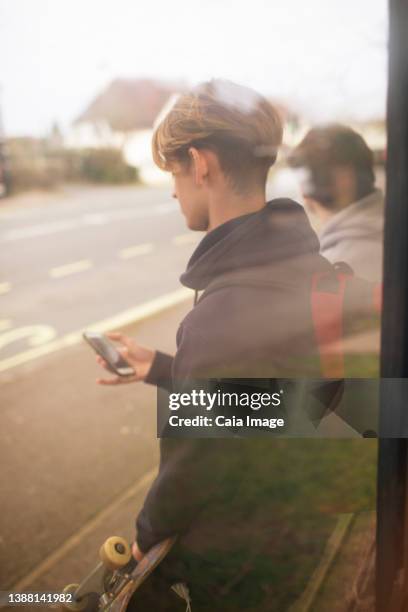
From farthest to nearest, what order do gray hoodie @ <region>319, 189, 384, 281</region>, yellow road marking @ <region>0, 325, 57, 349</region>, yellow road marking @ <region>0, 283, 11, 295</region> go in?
1. yellow road marking @ <region>0, 283, 11, 295</region>
2. yellow road marking @ <region>0, 325, 57, 349</region>
3. gray hoodie @ <region>319, 189, 384, 281</region>

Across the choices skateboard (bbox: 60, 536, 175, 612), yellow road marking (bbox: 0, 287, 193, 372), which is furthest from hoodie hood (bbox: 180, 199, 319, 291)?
yellow road marking (bbox: 0, 287, 193, 372)

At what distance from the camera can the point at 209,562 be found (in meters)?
1.61

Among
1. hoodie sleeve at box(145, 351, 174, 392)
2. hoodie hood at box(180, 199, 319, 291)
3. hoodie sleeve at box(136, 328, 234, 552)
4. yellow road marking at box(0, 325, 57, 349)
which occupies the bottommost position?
yellow road marking at box(0, 325, 57, 349)

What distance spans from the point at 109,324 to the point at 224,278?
3.74 metres

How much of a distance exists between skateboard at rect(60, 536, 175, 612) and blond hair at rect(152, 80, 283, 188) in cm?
91

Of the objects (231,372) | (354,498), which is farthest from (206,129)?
(354,498)

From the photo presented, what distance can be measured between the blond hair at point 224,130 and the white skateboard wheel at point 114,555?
94cm

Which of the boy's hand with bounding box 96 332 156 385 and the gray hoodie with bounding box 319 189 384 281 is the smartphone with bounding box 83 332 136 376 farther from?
the gray hoodie with bounding box 319 189 384 281

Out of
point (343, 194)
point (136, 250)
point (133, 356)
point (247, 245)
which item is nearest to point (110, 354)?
point (133, 356)

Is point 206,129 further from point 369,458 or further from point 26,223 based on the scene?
point 26,223

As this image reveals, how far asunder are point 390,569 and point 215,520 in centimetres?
47

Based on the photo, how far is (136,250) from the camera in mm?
7605

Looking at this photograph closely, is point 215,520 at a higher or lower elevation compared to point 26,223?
higher

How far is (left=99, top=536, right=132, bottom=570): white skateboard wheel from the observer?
1475 millimetres
